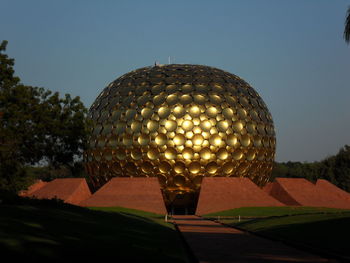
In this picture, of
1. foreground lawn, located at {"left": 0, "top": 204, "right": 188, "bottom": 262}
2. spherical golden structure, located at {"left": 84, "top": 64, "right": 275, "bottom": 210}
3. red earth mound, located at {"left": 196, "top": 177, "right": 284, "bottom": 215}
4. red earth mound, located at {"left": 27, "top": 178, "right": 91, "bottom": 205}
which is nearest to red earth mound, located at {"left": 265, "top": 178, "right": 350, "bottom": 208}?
spherical golden structure, located at {"left": 84, "top": 64, "right": 275, "bottom": 210}

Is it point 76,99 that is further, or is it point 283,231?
point 76,99

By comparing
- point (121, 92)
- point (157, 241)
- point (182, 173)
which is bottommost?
point (157, 241)

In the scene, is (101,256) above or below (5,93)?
below

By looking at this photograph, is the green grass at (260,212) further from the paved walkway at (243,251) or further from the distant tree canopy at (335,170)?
the distant tree canopy at (335,170)


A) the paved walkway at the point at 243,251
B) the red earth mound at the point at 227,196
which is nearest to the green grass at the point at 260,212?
the red earth mound at the point at 227,196

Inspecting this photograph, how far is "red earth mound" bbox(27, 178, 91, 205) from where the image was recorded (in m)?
40.4

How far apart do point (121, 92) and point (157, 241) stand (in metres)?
27.9

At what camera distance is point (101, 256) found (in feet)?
32.1

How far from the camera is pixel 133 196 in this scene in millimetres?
36906

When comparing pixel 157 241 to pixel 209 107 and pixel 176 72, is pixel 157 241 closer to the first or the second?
pixel 209 107

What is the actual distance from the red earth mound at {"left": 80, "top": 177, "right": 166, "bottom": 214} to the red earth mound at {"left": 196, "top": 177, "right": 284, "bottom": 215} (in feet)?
10.0

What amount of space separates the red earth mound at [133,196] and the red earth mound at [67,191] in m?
3.54

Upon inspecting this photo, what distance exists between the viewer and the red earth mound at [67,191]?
133 ft

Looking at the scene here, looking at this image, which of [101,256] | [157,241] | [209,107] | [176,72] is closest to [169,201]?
[209,107]
